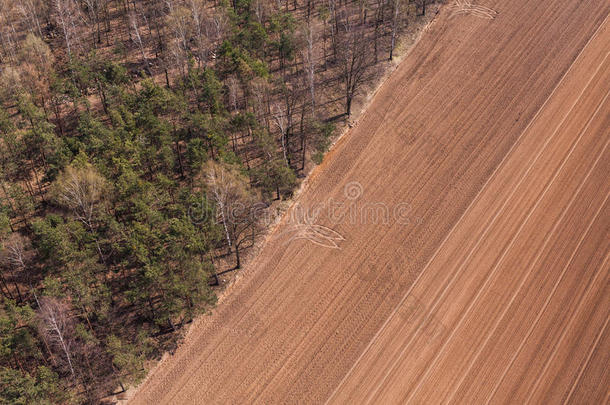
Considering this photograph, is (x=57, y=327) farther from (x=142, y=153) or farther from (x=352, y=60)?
(x=352, y=60)

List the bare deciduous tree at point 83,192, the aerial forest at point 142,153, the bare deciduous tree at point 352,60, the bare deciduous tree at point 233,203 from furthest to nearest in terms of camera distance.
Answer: the bare deciduous tree at point 352,60 → the bare deciduous tree at point 233,203 → the bare deciduous tree at point 83,192 → the aerial forest at point 142,153

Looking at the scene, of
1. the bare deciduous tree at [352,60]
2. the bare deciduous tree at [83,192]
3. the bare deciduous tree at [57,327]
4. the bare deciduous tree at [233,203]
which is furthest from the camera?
the bare deciduous tree at [352,60]

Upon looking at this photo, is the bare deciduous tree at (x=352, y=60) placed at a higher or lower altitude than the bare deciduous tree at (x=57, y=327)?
higher

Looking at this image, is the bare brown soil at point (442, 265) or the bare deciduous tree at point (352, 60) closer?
the bare brown soil at point (442, 265)

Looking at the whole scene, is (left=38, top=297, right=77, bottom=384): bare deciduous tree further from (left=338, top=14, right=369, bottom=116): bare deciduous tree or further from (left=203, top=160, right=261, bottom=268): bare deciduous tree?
(left=338, top=14, right=369, bottom=116): bare deciduous tree

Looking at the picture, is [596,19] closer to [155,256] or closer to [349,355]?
[349,355]

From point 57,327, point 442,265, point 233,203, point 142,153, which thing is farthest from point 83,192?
point 442,265

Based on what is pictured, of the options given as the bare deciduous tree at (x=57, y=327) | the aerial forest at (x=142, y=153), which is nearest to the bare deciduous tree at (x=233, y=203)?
the aerial forest at (x=142, y=153)

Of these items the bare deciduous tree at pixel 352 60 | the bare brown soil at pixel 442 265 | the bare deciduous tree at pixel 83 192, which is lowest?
the bare brown soil at pixel 442 265

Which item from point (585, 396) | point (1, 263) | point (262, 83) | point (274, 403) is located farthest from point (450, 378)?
point (1, 263)

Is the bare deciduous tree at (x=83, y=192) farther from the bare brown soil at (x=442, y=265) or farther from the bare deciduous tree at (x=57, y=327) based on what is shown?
the bare brown soil at (x=442, y=265)
